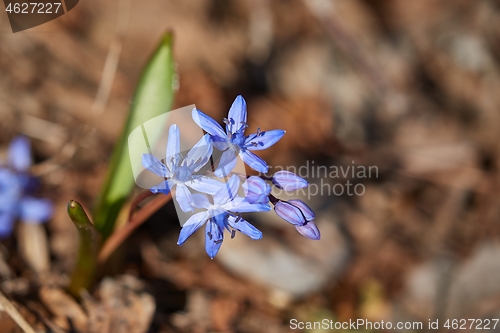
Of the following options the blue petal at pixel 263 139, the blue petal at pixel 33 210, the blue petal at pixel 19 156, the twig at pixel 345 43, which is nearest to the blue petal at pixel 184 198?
the blue petal at pixel 263 139

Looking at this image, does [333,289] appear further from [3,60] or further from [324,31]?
[3,60]

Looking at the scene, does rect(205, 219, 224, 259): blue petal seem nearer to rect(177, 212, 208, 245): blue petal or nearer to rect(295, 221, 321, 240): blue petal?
rect(177, 212, 208, 245): blue petal

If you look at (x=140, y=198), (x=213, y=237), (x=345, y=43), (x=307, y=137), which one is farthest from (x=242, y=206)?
(x=345, y=43)

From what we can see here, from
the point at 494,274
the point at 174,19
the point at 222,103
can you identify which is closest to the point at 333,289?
the point at 494,274

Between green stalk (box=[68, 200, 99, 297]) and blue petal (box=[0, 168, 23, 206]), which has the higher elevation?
blue petal (box=[0, 168, 23, 206])

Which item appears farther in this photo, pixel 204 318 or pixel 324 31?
pixel 324 31

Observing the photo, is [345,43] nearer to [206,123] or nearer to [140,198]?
[206,123]

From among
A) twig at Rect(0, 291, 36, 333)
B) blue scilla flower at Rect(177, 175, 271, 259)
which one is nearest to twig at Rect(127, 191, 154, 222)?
blue scilla flower at Rect(177, 175, 271, 259)
